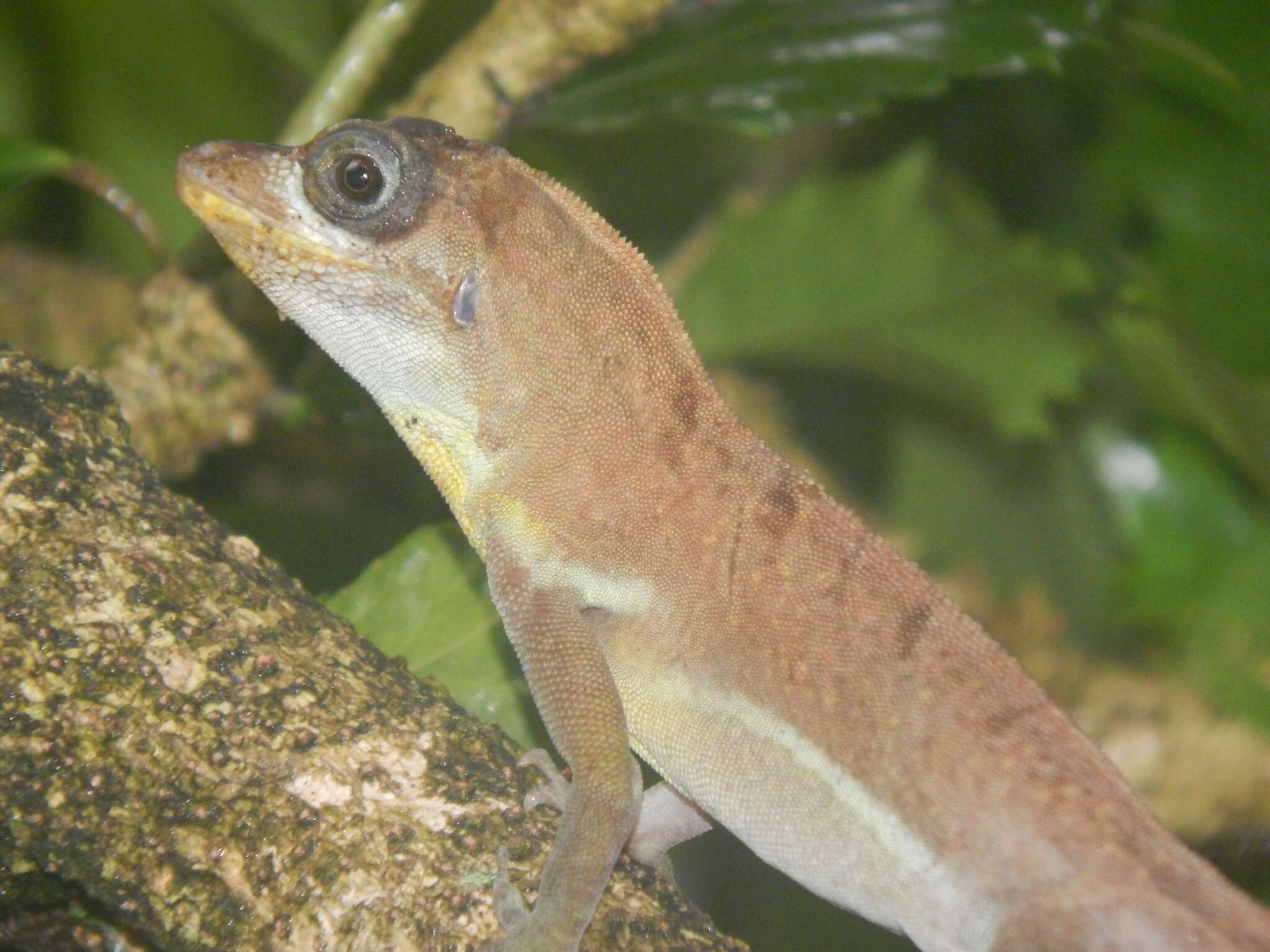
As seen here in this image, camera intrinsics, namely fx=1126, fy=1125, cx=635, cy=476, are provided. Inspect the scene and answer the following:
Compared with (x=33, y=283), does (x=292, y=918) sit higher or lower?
higher

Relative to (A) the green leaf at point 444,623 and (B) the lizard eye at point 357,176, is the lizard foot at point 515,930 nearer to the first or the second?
(A) the green leaf at point 444,623

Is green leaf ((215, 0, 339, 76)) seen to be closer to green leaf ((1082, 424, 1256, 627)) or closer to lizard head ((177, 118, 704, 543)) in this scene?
lizard head ((177, 118, 704, 543))

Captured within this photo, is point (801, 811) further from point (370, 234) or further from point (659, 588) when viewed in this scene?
point (370, 234)

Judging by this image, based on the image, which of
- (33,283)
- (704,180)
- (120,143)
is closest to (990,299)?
(704,180)

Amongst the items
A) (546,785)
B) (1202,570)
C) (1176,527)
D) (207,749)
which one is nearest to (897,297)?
(1176,527)

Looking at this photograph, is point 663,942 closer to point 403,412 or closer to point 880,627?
point 880,627

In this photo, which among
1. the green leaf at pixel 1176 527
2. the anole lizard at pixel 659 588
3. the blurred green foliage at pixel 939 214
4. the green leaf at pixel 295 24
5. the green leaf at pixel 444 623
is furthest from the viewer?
the green leaf at pixel 1176 527

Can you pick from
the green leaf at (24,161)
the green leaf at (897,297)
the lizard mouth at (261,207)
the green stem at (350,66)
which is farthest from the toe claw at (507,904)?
the green leaf at (897,297)

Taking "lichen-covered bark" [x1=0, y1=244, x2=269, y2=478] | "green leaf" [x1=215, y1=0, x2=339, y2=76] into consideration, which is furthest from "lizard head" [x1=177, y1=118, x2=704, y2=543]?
"green leaf" [x1=215, y1=0, x2=339, y2=76]
